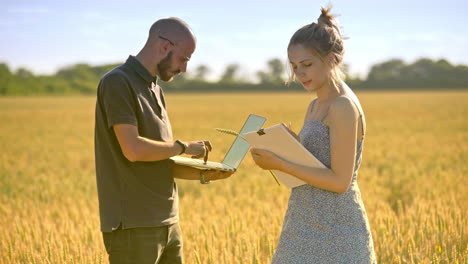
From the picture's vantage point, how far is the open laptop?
2.83m

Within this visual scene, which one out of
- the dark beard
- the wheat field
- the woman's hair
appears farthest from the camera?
the wheat field

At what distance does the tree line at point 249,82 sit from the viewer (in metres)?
88.1

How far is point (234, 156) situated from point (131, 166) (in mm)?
630

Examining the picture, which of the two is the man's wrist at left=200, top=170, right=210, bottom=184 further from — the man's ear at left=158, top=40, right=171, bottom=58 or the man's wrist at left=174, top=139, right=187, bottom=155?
the man's ear at left=158, top=40, right=171, bottom=58

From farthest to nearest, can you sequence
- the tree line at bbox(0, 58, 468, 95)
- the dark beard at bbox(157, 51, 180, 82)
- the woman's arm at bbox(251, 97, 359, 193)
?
the tree line at bbox(0, 58, 468, 95) → the dark beard at bbox(157, 51, 180, 82) → the woman's arm at bbox(251, 97, 359, 193)

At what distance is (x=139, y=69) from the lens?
2.78 metres

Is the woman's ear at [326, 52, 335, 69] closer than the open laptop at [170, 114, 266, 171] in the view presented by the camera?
Yes

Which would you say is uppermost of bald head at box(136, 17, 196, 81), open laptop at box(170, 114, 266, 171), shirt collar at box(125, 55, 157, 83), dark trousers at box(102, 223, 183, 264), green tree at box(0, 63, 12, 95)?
green tree at box(0, 63, 12, 95)

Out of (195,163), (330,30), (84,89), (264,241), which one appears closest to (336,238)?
(195,163)

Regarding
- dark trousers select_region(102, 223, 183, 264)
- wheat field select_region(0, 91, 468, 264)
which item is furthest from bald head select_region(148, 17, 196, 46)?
wheat field select_region(0, 91, 468, 264)

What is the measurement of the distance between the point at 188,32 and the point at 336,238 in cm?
127

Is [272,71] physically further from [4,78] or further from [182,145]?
[182,145]

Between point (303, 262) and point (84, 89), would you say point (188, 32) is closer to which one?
point (303, 262)

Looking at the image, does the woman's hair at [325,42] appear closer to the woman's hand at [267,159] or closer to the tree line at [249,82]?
the woman's hand at [267,159]
